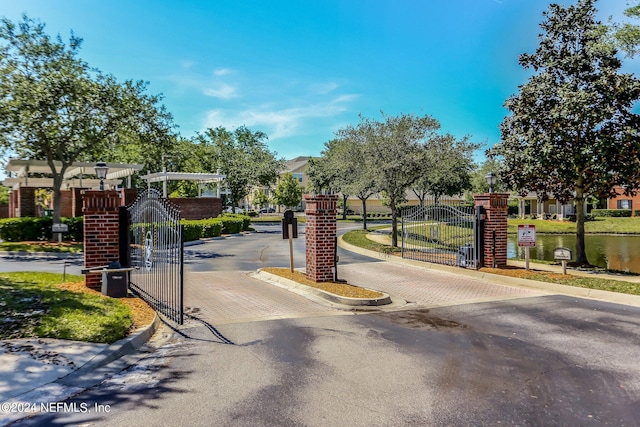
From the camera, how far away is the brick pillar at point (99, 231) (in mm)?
9438

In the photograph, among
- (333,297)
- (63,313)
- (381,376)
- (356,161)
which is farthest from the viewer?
(356,161)

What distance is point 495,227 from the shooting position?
14766 mm

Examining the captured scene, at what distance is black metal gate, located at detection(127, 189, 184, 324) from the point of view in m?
8.08

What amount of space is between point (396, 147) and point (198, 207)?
18.9 metres

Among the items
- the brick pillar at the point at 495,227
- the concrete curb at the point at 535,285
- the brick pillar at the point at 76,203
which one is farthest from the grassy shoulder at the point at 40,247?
the brick pillar at the point at 495,227

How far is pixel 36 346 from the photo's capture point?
234 inches

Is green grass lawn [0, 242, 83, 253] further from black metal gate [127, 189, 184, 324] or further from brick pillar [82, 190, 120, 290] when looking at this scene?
brick pillar [82, 190, 120, 290]

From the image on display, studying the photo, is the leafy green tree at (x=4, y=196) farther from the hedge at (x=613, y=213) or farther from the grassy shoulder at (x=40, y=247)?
the hedge at (x=613, y=213)

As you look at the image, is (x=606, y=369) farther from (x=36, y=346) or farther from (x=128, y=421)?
(x=36, y=346)

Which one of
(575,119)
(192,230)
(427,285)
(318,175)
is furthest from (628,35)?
(318,175)

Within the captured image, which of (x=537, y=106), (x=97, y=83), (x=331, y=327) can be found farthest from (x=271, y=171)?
(x=331, y=327)

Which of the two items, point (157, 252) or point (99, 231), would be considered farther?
point (99, 231)

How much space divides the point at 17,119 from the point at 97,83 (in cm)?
369

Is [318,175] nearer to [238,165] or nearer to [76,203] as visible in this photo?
[238,165]
